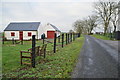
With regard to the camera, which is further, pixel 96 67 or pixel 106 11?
pixel 106 11

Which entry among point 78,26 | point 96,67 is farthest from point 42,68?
point 78,26

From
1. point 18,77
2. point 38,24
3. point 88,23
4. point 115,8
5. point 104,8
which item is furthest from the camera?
point 88,23

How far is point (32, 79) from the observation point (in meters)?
3.49

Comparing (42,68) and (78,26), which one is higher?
(78,26)

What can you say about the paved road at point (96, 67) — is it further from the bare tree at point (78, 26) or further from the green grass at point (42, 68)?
the bare tree at point (78, 26)

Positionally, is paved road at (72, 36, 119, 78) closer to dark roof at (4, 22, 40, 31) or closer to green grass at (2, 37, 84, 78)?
green grass at (2, 37, 84, 78)

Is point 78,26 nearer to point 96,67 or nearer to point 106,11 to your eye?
point 106,11

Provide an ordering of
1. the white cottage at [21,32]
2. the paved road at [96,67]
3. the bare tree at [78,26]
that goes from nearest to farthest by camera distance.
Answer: the paved road at [96,67] < the white cottage at [21,32] < the bare tree at [78,26]

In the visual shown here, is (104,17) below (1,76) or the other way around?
the other way around

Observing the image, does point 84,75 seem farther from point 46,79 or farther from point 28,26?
point 28,26

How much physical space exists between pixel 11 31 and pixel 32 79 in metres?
23.6

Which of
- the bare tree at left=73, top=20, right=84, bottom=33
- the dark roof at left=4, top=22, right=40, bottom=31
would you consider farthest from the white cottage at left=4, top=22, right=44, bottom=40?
the bare tree at left=73, top=20, right=84, bottom=33

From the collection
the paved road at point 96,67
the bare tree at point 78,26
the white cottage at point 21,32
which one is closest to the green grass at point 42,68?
the paved road at point 96,67

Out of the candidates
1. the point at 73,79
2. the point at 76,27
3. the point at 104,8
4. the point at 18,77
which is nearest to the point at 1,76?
the point at 18,77
